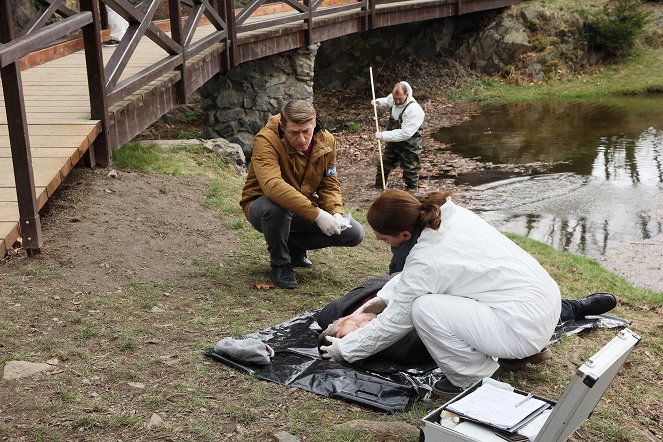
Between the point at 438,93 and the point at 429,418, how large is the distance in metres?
16.1

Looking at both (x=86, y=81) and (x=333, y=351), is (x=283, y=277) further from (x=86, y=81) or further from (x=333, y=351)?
(x=86, y=81)

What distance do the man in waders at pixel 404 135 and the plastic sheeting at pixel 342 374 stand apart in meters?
6.60

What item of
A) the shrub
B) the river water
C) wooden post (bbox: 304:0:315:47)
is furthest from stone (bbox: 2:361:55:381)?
the shrub

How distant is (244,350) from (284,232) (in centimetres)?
158

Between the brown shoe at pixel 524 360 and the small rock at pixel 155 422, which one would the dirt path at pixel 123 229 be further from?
the brown shoe at pixel 524 360

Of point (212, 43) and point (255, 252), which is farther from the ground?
point (212, 43)

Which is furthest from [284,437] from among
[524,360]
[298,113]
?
[298,113]

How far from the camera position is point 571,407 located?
2.74 m

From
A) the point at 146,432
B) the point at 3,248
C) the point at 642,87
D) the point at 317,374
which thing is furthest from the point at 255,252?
the point at 642,87

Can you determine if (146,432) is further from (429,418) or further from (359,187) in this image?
(359,187)

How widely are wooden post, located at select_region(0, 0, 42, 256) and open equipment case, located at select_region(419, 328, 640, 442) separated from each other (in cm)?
306

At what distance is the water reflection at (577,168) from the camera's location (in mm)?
9281

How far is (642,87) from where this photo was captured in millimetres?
18625

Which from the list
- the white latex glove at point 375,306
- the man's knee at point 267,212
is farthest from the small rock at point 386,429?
the man's knee at point 267,212
